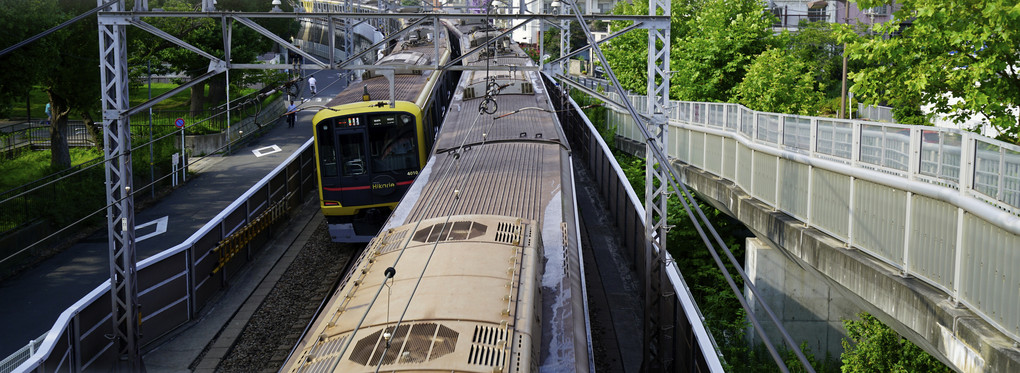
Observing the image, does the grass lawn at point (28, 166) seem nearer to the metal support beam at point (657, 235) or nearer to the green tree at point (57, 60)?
the green tree at point (57, 60)

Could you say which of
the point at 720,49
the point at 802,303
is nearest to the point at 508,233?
the point at 802,303

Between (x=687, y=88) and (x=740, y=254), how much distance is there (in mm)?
8934

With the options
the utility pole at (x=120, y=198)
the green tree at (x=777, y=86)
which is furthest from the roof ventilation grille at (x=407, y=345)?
the green tree at (x=777, y=86)

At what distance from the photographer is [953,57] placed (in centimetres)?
1264

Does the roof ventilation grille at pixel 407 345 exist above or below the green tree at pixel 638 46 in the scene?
below

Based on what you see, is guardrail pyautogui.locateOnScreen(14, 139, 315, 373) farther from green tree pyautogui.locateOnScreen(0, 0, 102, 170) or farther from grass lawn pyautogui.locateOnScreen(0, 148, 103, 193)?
grass lawn pyautogui.locateOnScreen(0, 148, 103, 193)

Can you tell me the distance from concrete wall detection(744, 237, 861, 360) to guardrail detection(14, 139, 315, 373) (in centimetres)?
997

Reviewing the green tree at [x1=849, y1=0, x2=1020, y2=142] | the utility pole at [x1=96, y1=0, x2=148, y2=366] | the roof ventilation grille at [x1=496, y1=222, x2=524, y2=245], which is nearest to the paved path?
the utility pole at [x1=96, y1=0, x2=148, y2=366]

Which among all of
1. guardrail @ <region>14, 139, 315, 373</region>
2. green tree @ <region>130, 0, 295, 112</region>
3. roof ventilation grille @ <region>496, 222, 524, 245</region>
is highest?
green tree @ <region>130, 0, 295, 112</region>

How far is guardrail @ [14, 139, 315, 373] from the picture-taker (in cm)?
1075

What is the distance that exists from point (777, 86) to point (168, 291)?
1690 centimetres

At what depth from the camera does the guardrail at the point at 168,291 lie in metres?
10.8

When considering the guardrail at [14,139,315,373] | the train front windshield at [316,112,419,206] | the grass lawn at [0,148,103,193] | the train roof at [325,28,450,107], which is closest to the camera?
the guardrail at [14,139,315,373]

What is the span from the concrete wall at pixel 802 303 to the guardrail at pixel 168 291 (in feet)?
32.7
